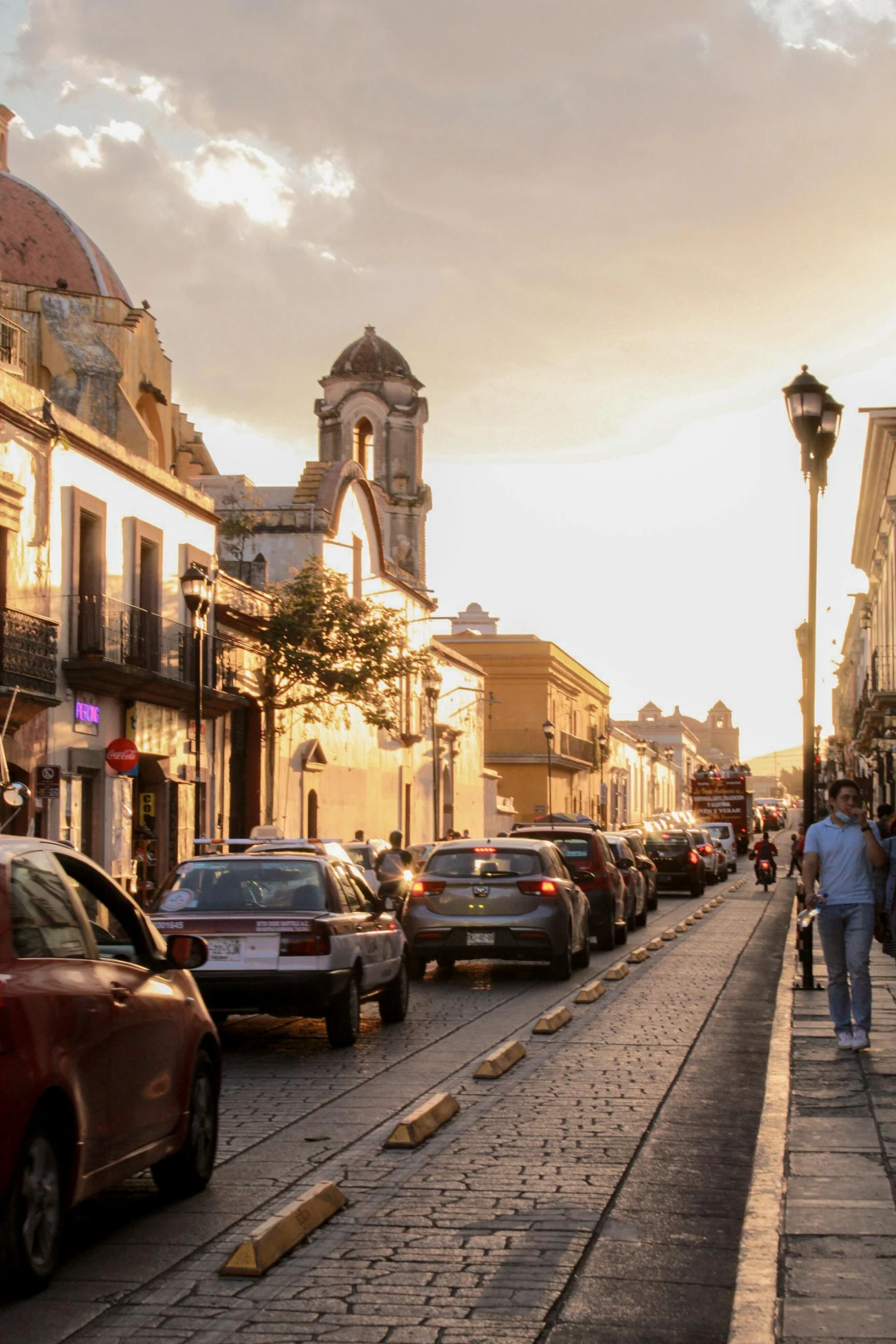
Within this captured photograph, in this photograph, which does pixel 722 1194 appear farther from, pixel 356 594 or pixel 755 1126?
pixel 356 594

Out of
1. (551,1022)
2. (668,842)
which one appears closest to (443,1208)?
(551,1022)

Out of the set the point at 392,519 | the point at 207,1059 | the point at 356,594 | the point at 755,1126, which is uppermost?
the point at 392,519

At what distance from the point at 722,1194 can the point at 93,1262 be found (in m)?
2.92

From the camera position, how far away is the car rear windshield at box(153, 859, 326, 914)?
13.9 metres

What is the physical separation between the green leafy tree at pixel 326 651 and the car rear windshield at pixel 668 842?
328 inches

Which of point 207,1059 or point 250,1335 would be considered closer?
point 250,1335

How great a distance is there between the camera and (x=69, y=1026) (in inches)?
252

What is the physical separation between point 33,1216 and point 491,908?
1388cm

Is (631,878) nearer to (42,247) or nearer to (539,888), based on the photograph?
(539,888)

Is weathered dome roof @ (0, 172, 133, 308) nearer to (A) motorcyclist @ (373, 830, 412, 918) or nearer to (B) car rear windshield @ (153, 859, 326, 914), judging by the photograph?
(A) motorcyclist @ (373, 830, 412, 918)

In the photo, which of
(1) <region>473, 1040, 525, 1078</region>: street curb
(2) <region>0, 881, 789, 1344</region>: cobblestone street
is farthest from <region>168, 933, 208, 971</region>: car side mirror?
(1) <region>473, 1040, 525, 1078</region>: street curb

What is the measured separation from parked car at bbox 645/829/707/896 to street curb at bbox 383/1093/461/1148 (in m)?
35.7

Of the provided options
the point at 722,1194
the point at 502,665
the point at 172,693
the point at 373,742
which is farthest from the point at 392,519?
the point at 722,1194

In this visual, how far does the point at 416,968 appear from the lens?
20.6m
